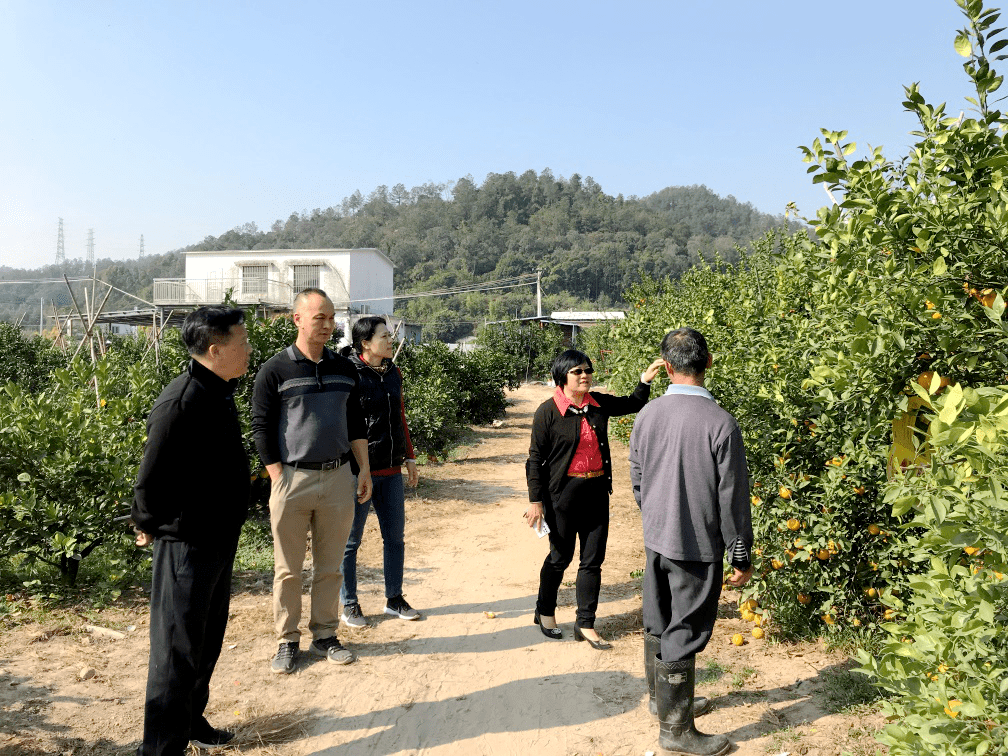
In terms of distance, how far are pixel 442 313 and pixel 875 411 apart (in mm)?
59254

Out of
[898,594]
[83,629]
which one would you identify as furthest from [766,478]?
[83,629]

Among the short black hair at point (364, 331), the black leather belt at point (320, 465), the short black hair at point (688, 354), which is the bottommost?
the black leather belt at point (320, 465)

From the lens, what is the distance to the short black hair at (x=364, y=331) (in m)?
4.90

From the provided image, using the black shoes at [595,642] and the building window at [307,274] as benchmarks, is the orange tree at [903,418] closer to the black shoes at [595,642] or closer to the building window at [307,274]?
the black shoes at [595,642]

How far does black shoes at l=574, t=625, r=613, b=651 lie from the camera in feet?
14.5

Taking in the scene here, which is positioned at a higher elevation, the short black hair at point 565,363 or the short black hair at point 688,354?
the short black hair at point 688,354

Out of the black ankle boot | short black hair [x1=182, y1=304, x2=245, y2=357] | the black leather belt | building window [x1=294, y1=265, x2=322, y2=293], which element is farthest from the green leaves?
building window [x1=294, y1=265, x2=322, y2=293]

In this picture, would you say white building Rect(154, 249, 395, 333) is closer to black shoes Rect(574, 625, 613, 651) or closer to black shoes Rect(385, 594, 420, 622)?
black shoes Rect(385, 594, 420, 622)

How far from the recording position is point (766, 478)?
423 cm

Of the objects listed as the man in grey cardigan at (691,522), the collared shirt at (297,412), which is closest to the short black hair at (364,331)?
the collared shirt at (297,412)

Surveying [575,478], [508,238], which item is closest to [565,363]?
[575,478]

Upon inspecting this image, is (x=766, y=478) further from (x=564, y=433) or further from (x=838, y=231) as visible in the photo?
(x=838, y=231)

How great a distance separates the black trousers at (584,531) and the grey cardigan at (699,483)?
1054 millimetres

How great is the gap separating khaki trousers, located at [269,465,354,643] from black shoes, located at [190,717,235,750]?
0.81 m
